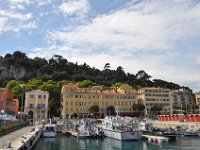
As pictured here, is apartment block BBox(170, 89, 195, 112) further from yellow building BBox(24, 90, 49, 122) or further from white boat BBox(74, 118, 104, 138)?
white boat BBox(74, 118, 104, 138)

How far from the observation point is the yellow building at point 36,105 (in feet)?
278

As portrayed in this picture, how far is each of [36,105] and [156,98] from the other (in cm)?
4474

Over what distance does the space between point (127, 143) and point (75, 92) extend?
149ft

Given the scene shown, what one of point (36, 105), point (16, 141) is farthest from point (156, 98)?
point (16, 141)

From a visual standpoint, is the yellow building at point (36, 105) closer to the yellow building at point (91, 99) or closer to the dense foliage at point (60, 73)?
the yellow building at point (91, 99)

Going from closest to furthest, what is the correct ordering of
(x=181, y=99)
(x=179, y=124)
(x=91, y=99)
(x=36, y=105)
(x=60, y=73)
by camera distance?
(x=179, y=124) < (x=36, y=105) < (x=91, y=99) < (x=181, y=99) < (x=60, y=73)

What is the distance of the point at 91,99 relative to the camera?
90.4 m

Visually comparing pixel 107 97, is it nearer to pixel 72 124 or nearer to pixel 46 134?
pixel 72 124

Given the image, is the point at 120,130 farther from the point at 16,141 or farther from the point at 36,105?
the point at 36,105

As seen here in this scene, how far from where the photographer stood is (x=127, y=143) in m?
45.9

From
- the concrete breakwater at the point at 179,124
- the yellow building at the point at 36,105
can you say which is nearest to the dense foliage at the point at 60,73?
the yellow building at the point at 36,105

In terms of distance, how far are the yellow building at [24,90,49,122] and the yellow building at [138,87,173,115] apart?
37.0 meters

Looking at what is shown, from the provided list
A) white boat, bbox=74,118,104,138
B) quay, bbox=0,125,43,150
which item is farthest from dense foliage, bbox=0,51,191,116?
quay, bbox=0,125,43,150

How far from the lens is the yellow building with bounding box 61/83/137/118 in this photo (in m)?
87.8
